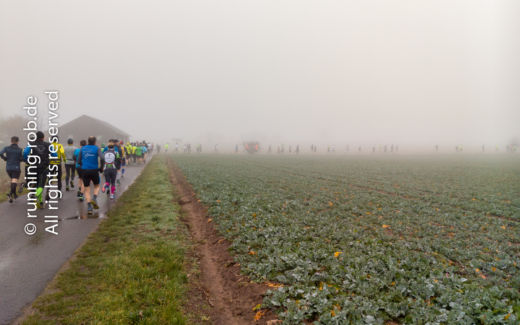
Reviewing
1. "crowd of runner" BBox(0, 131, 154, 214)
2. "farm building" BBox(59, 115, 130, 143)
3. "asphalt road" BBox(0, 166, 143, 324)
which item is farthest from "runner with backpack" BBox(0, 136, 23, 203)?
"farm building" BBox(59, 115, 130, 143)

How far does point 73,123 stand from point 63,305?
2464 inches

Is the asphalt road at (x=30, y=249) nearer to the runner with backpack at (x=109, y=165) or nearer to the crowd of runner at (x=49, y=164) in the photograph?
the crowd of runner at (x=49, y=164)

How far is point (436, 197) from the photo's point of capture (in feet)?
47.1

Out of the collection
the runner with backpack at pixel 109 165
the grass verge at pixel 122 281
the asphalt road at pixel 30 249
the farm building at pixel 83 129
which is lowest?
the grass verge at pixel 122 281

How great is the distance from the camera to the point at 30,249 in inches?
272

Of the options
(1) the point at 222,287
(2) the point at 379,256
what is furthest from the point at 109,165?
(2) the point at 379,256

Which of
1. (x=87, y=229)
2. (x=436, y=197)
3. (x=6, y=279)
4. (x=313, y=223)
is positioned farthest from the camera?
(x=436, y=197)

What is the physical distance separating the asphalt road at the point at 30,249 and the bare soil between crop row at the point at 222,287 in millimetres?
2930

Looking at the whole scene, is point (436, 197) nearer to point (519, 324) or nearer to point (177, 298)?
point (519, 324)

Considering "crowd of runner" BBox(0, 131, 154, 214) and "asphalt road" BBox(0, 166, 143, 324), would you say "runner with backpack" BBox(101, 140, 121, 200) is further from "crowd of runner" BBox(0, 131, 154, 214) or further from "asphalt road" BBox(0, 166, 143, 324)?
"asphalt road" BBox(0, 166, 143, 324)

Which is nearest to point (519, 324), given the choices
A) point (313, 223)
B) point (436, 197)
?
point (313, 223)
